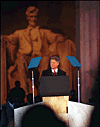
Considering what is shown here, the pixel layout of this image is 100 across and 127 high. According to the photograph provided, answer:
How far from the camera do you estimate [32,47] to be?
4824 millimetres

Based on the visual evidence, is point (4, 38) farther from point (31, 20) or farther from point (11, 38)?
point (31, 20)

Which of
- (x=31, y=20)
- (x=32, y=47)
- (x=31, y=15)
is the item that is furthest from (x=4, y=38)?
(x=31, y=15)

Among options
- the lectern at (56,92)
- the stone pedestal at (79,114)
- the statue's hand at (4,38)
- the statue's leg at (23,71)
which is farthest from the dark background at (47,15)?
the stone pedestal at (79,114)

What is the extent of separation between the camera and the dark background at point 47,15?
4793 mm

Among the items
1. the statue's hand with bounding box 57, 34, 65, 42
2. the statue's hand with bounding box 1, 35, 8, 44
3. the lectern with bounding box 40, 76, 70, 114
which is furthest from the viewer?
the statue's hand with bounding box 57, 34, 65, 42

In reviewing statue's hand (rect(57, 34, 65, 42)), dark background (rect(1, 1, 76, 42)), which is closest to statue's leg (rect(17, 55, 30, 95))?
dark background (rect(1, 1, 76, 42))

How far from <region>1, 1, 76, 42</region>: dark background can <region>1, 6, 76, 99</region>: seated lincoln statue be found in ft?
0.51

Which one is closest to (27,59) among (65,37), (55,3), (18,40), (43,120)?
(18,40)

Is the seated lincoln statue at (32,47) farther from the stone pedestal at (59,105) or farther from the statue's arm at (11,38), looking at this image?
the stone pedestal at (59,105)

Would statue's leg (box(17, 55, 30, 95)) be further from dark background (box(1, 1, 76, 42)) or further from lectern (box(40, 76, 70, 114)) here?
lectern (box(40, 76, 70, 114))

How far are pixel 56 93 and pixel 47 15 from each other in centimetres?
369

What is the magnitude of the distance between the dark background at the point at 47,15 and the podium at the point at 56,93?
3.23 meters

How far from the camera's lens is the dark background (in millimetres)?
4793

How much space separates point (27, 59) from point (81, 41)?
1.94m
